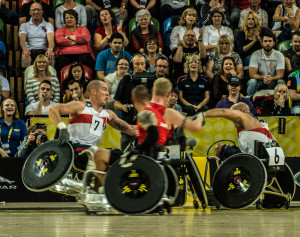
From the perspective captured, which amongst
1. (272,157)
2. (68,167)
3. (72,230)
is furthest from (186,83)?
(72,230)

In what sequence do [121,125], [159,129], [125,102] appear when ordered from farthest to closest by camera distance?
1. [125,102]
2. [121,125]
3. [159,129]

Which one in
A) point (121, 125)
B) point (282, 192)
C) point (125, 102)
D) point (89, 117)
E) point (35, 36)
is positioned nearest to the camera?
point (89, 117)

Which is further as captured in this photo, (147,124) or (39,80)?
(39,80)

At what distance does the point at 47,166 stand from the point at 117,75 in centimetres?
431

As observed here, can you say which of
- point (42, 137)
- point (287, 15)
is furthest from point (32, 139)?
point (287, 15)

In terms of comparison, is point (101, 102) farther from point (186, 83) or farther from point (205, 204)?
point (186, 83)

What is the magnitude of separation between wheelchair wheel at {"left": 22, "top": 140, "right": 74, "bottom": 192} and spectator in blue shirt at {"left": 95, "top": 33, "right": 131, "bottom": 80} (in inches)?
182

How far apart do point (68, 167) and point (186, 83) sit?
16.6ft

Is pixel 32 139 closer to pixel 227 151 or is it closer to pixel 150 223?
pixel 227 151

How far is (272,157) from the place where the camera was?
31.6 ft

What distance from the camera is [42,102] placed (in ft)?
40.7

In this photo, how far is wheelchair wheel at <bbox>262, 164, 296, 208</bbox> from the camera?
10.4m

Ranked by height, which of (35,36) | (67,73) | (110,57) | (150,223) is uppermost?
(35,36)

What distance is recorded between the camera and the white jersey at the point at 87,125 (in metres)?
9.80
